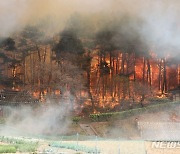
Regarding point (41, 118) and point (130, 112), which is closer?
point (41, 118)

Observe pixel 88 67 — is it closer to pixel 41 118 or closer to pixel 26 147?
pixel 41 118

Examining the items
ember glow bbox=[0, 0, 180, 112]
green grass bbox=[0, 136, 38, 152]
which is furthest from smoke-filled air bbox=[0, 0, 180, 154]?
green grass bbox=[0, 136, 38, 152]

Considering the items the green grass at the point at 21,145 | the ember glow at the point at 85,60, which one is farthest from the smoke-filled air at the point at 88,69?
the green grass at the point at 21,145

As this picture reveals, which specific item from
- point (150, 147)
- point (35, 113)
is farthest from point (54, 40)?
point (150, 147)

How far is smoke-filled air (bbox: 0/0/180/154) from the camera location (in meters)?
23.8

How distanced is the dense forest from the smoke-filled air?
0.06 m

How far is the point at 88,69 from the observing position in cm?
2625

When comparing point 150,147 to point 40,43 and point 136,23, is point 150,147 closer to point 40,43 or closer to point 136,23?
point 136,23

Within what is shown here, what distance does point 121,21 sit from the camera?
2511 cm

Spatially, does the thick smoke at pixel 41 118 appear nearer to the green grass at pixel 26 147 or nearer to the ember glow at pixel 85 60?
the ember glow at pixel 85 60

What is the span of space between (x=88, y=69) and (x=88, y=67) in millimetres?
117

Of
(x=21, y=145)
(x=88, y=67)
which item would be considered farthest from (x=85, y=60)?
(x=21, y=145)

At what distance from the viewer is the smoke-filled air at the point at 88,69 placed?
23.8 meters

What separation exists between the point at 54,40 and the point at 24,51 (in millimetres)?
1868
